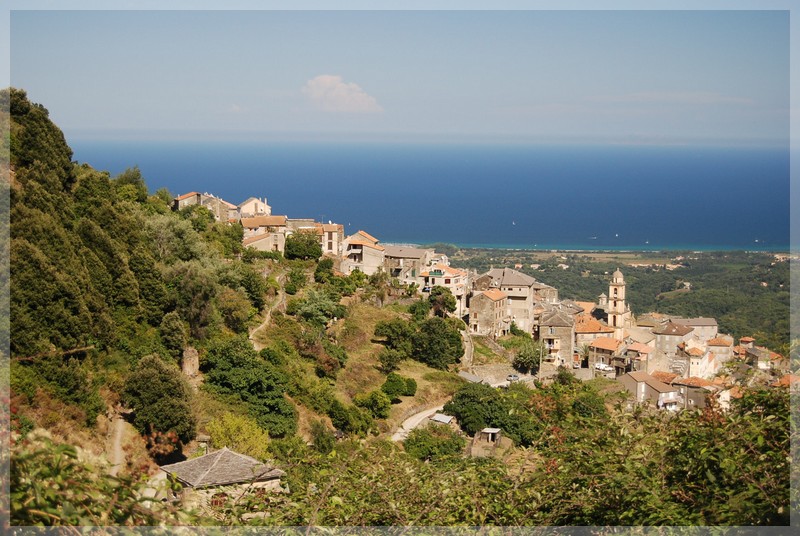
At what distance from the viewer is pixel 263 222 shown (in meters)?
32.3

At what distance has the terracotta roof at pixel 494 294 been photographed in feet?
103

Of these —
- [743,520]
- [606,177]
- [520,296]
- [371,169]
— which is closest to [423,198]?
[371,169]

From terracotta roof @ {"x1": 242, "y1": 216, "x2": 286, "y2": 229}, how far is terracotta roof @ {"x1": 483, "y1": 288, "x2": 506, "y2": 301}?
28.3 feet

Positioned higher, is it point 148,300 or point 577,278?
point 148,300

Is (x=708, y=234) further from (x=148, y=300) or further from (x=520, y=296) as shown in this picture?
(x=148, y=300)

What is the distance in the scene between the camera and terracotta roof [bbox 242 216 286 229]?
3181 cm

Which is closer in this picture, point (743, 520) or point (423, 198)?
point (743, 520)

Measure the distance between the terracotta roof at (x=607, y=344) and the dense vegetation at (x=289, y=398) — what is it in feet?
13.8

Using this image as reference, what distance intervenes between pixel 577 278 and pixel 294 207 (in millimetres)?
47177

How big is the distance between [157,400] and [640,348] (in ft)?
71.3

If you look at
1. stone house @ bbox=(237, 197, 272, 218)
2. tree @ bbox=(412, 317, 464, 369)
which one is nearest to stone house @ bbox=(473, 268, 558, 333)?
tree @ bbox=(412, 317, 464, 369)

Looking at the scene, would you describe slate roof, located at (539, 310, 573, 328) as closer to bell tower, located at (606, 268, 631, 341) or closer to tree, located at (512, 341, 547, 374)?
tree, located at (512, 341, 547, 374)

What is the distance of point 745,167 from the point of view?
179 m

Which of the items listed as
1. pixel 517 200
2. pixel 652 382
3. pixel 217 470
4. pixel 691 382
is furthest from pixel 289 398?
pixel 517 200
